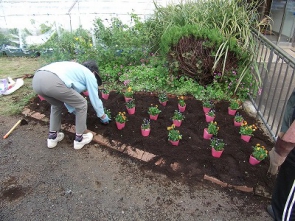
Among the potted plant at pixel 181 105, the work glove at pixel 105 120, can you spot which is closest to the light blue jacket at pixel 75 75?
the work glove at pixel 105 120

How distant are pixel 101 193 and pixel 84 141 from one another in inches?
33.2

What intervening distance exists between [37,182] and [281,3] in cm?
731

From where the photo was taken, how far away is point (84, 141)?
3287 mm

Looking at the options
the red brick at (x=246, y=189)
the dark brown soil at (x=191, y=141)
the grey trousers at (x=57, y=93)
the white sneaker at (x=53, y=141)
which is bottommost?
the white sneaker at (x=53, y=141)

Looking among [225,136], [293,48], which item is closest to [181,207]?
[225,136]

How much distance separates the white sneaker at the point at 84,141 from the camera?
3250 mm

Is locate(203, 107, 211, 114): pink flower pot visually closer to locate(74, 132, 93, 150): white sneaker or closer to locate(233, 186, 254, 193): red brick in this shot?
locate(233, 186, 254, 193): red brick

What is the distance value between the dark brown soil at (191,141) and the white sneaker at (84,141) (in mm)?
177

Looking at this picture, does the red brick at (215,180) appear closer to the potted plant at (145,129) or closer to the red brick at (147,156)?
the red brick at (147,156)

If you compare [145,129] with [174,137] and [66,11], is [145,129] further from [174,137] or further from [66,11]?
[66,11]

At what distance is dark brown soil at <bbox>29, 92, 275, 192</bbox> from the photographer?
9.16ft

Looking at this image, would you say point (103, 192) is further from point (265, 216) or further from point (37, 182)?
point (265, 216)

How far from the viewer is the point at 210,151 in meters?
3.08

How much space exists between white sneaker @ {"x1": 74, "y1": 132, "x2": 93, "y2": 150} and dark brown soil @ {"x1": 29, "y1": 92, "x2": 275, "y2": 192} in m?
0.18
